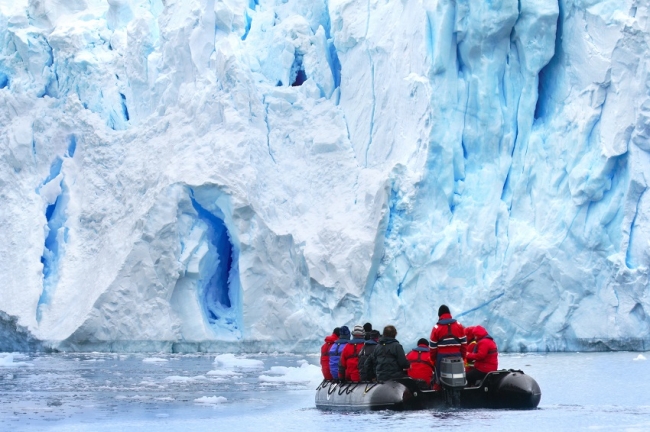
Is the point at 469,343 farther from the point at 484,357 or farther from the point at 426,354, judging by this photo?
the point at 426,354

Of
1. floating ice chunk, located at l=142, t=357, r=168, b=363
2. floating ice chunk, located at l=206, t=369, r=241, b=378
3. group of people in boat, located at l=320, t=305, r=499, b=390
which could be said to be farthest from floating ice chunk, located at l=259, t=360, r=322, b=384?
group of people in boat, located at l=320, t=305, r=499, b=390

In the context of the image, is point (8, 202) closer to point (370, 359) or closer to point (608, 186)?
point (608, 186)

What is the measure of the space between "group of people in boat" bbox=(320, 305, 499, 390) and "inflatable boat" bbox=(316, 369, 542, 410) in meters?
0.09

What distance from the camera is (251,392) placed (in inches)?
442

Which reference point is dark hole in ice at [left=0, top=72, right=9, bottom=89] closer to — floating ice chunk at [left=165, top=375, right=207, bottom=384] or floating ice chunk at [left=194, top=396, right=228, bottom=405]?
floating ice chunk at [left=165, top=375, right=207, bottom=384]

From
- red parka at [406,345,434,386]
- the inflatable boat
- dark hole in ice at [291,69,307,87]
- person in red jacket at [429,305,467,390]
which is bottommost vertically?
the inflatable boat

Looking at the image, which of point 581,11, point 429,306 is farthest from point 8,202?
point 581,11

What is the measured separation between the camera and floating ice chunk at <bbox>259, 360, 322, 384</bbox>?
1299cm

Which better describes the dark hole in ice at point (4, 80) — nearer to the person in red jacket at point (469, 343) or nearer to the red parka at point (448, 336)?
the person in red jacket at point (469, 343)

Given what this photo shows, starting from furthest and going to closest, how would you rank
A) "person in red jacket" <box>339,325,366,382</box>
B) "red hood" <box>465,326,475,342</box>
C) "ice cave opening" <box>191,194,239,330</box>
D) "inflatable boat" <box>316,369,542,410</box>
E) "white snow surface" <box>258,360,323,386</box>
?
"ice cave opening" <box>191,194,239,330</box>, "white snow surface" <box>258,360,323,386</box>, "person in red jacket" <box>339,325,366,382</box>, "red hood" <box>465,326,475,342</box>, "inflatable boat" <box>316,369,542,410</box>

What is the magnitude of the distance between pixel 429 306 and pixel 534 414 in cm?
931

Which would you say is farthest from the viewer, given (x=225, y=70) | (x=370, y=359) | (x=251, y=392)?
(x=225, y=70)

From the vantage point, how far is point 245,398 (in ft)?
34.4

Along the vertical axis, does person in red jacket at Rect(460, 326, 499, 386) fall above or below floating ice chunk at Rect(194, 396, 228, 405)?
above
